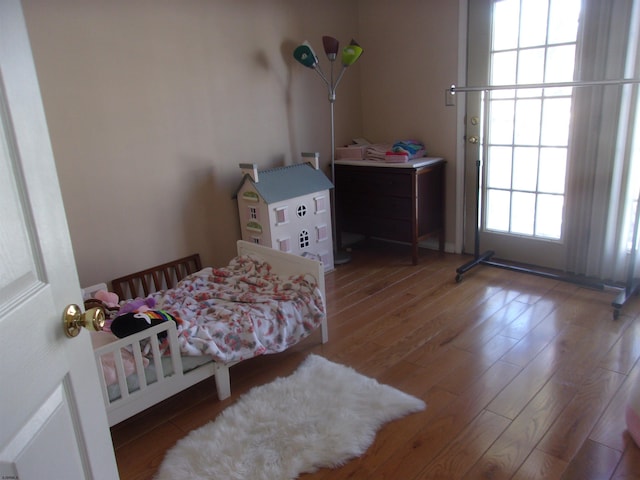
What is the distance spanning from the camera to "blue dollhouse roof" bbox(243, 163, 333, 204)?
3420 millimetres

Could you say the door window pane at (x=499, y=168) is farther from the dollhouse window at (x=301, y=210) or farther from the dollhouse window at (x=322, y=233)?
the dollhouse window at (x=301, y=210)

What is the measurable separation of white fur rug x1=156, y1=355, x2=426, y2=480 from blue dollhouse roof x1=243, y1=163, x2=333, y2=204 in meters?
1.37

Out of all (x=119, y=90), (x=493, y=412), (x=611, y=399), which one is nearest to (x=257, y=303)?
(x=493, y=412)

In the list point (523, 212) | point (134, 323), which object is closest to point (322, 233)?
point (523, 212)

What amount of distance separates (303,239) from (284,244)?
0.19 metres

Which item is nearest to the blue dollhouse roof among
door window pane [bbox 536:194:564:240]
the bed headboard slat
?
the bed headboard slat

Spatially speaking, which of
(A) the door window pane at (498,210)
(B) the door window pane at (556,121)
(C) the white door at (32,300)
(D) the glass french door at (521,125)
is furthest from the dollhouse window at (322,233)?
(C) the white door at (32,300)

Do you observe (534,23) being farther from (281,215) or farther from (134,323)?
(134,323)

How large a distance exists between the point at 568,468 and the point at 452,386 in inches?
24.5

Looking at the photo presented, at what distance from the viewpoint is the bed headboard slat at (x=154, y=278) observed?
3.09 metres

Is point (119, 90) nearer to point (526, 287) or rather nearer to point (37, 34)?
point (37, 34)

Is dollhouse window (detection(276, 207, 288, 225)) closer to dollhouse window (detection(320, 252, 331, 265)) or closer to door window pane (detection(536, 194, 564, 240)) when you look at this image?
dollhouse window (detection(320, 252, 331, 265))

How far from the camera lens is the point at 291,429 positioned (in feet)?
6.82

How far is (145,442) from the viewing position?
210 centimetres
